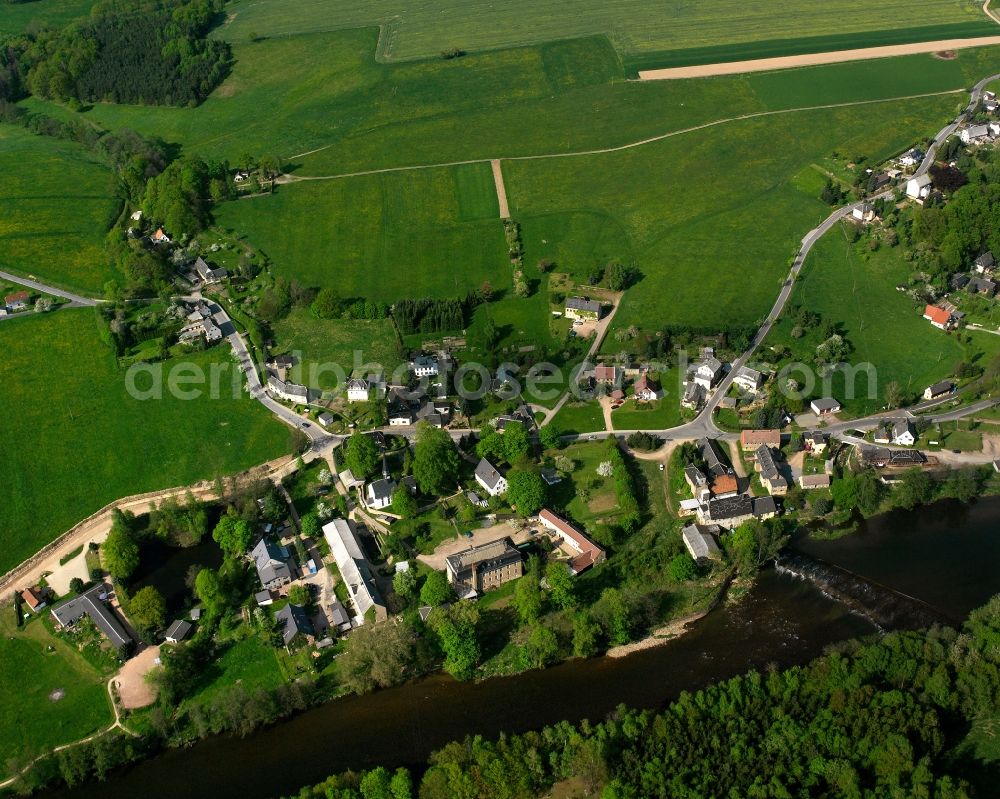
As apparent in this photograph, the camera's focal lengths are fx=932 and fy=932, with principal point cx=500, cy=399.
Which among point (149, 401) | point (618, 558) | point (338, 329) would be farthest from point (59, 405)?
point (618, 558)

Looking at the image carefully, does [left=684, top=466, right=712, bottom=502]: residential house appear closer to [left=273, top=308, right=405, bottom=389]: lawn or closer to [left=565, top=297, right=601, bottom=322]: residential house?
[left=565, top=297, right=601, bottom=322]: residential house

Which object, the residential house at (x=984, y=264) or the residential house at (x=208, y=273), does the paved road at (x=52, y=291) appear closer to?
the residential house at (x=208, y=273)

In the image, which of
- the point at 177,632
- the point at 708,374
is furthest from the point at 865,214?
the point at 177,632

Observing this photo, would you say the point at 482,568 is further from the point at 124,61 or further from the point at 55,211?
the point at 124,61

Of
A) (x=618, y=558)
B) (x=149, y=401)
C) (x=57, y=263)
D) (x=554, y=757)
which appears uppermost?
(x=57, y=263)

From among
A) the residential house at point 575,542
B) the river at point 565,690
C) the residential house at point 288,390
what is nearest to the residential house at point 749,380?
the river at point 565,690

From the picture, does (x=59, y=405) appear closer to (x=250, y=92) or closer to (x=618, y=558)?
(x=618, y=558)
